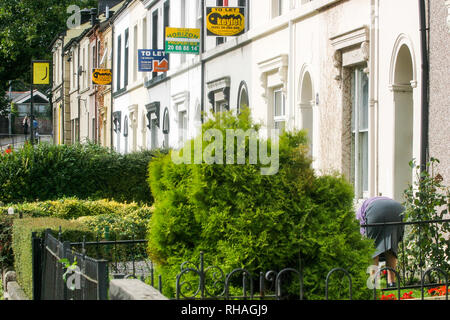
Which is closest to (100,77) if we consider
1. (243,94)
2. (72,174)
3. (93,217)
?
(243,94)

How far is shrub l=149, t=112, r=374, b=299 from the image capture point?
6578 millimetres

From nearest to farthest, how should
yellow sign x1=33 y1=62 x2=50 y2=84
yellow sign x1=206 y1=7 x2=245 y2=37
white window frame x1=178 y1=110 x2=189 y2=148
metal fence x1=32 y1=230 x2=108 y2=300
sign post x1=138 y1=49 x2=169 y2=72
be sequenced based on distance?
metal fence x1=32 y1=230 x2=108 y2=300 < yellow sign x1=206 y1=7 x2=245 y2=37 < white window frame x1=178 y1=110 x2=189 y2=148 < sign post x1=138 y1=49 x2=169 y2=72 < yellow sign x1=33 y1=62 x2=50 y2=84

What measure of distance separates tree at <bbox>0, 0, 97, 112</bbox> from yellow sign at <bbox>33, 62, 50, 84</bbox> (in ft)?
45.0

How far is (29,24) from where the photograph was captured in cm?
5706

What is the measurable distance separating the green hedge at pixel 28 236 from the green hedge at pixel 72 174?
6.32 m

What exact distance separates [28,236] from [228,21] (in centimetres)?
1099

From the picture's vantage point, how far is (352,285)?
6.53m

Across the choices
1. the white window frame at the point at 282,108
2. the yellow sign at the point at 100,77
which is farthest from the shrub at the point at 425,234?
the yellow sign at the point at 100,77

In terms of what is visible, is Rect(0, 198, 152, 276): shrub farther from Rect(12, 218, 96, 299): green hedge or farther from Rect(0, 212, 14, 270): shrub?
Rect(12, 218, 96, 299): green hedge

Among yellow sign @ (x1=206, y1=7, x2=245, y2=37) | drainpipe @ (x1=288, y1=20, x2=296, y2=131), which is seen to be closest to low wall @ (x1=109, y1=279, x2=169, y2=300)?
drainpipe @ (x1=288, y1=20, x2=296, y2=131)

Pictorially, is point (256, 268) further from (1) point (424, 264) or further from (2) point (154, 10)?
(2) point (154, 10)

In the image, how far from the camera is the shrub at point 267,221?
658 centimetres

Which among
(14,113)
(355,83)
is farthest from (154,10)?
(14,113)

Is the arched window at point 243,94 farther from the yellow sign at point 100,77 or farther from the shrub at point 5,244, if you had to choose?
the yellow sign at point 100,77
